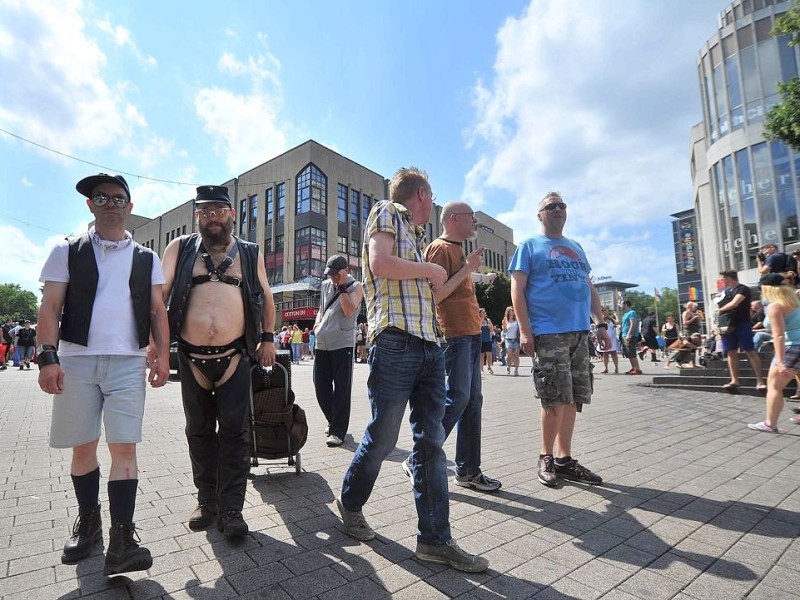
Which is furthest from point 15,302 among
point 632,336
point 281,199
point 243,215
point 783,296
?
point 783,296

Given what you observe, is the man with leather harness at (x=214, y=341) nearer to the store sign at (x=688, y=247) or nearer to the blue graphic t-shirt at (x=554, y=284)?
the blue graphic t-shirt at (x=554, y=284)

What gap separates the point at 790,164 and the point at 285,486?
35745 millimetres

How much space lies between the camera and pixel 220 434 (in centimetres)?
285

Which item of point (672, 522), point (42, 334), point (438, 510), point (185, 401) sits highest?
point (42, 334)

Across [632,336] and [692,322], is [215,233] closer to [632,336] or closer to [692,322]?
[632,336]

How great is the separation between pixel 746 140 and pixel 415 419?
119 feet

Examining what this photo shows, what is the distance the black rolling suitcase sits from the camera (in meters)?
3.57

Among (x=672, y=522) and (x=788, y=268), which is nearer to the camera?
(x=672, y=522)

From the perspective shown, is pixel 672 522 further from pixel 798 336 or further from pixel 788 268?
pixel 788 268

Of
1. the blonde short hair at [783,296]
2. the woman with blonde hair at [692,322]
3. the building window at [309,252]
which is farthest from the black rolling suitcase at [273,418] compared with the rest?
the building window at [309,252]

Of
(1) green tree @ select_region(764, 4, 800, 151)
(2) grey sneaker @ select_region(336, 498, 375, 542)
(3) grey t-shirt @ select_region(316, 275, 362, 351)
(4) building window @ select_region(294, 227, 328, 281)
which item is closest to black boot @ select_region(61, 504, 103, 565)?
(2) grey sneaker @ select_region(336, 498, 375, 542)

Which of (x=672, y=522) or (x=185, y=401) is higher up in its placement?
(x=185, y=401)

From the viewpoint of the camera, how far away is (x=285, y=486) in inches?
144

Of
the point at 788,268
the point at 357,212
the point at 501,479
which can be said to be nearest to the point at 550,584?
the point at 501,479
